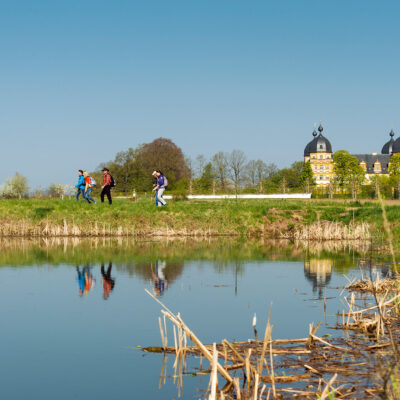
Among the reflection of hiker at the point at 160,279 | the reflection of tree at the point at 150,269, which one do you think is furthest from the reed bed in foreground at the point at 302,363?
the reflection of tree at the point at 150,269

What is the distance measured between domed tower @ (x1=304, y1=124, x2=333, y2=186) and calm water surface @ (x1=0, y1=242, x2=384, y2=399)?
153m

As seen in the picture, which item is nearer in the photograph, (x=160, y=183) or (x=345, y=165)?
(x=160, y=183)

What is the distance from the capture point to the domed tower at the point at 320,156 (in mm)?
170875

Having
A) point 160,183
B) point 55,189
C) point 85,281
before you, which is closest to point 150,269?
point 85,281

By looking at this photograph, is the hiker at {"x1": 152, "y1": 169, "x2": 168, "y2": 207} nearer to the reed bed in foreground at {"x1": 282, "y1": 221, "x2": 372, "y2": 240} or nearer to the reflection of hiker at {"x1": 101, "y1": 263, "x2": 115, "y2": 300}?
the reed bed in foreground at {"x1": 282, "y1": 221, "x2": 372, "y2": 240}

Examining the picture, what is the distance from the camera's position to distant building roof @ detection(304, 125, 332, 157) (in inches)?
7023

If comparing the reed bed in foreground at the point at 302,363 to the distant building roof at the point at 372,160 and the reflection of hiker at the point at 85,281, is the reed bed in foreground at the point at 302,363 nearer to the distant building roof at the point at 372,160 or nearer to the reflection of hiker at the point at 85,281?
the reflection of hiker at the point at 85,281

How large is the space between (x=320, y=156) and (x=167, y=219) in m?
154

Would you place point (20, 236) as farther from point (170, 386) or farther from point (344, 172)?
point (344, 172)

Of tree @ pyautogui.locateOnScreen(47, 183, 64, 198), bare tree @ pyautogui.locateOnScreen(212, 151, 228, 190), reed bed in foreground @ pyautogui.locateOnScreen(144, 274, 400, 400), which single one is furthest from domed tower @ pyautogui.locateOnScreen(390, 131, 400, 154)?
reed bed in foreground @ pyautogui.locateOnScreen(144, 274, 400, 400)

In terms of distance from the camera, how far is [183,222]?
29.4 meters

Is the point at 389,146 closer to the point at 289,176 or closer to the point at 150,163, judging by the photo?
the point at 289,176

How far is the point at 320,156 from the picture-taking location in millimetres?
177625

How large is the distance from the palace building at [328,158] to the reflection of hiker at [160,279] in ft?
467
